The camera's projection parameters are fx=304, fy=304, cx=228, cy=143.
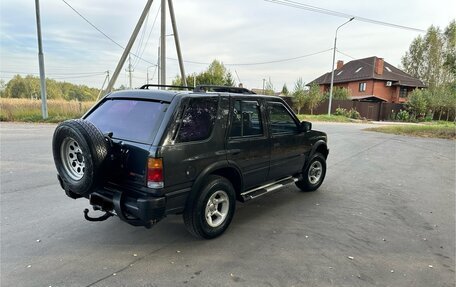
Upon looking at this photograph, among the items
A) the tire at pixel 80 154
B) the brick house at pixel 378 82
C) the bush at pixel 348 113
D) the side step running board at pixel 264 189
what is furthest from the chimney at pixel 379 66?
the tire at pixel 80 154

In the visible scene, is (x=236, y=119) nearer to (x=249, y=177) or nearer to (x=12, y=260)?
(x=249, y=177)

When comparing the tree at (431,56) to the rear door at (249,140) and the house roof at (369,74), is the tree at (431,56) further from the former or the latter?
the rear door at (249,140)

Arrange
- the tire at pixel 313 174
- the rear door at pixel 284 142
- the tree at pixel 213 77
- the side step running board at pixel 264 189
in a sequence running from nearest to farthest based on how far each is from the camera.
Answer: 1. the side step running board at pixel 264 189
2. the rear door at pixel 284 142
3. the tire at pixel 313 174
4. the tree at pixel 213 77

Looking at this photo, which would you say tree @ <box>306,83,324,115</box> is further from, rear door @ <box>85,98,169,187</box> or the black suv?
rear door @ <box>85,98,169,187</box>

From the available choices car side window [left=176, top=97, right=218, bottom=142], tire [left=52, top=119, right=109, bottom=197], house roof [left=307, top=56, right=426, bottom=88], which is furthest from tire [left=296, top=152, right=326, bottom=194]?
house roof [left=307, top=56, right=426, bottom=88]

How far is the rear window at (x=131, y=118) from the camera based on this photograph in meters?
3.17

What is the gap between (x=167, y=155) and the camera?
9.82ft

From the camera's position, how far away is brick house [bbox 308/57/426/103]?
151 ft

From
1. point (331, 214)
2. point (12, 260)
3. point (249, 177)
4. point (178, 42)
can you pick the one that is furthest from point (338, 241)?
point (178, 42)

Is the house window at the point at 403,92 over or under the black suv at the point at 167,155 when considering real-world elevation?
over

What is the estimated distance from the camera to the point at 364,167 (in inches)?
314

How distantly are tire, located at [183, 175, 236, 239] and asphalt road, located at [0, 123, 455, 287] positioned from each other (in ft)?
0.50

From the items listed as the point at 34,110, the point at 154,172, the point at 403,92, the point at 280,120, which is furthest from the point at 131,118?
the point at 403,92

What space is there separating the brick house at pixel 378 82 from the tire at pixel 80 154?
4643 cm
